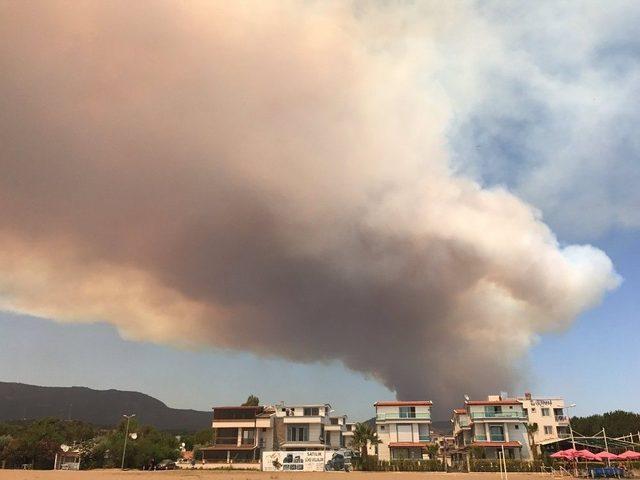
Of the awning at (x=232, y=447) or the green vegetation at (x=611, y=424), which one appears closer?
the awning at (x=232, y=447)

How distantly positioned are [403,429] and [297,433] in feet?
61.6

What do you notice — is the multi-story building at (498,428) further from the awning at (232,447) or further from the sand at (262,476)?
the awning at (232,447)

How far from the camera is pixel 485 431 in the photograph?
8162cm

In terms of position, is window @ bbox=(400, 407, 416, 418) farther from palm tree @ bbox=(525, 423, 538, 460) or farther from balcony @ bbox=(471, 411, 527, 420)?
palm tree @ bbox=(525, 423, 538, 460)

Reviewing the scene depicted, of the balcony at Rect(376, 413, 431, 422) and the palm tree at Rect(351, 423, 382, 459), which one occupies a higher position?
the balcony at Rect(376, 413, 431, 422)

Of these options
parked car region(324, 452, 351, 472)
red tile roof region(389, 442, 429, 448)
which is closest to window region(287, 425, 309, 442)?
red tile roof region(389, 442, 429, 448)

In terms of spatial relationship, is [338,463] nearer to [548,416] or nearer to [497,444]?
[497,444]

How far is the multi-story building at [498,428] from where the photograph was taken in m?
78.9

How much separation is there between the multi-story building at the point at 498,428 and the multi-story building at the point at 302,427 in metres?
24.9

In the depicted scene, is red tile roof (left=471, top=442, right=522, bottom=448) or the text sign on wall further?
red tile roof (left=471, top=442, right=522, bottom=448)

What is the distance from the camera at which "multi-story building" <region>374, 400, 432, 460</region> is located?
3152 inches

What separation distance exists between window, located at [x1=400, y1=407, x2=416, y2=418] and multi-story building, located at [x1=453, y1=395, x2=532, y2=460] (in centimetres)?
976

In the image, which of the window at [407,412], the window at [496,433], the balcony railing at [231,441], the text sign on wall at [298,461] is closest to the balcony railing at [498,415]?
the window at [496,433]

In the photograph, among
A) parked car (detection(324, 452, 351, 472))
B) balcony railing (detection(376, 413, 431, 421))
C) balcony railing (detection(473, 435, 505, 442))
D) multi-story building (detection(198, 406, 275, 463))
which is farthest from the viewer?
multi-story building (detection(198, 406, 275, 463))
